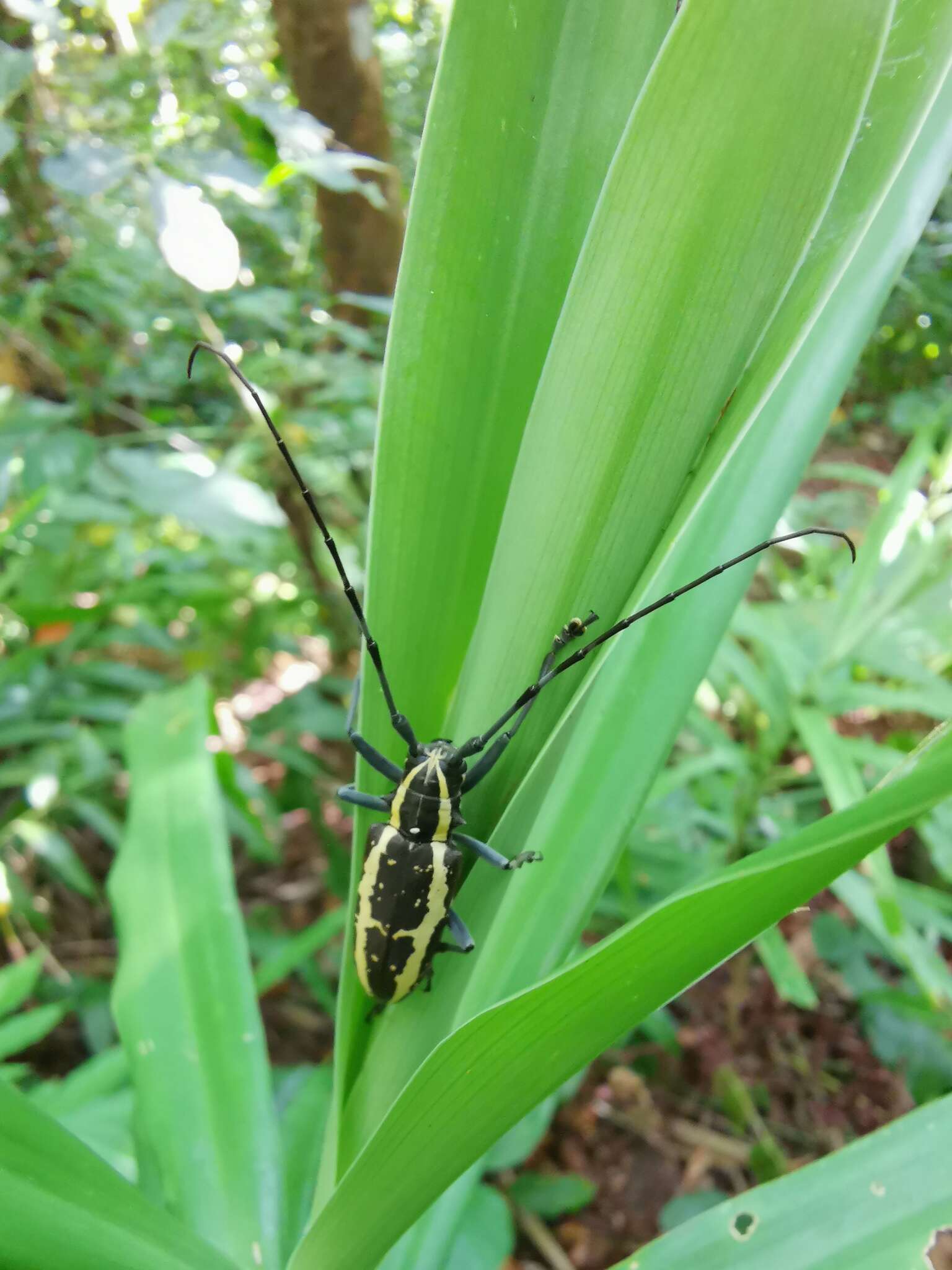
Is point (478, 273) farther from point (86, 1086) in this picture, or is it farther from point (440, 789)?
point (86, 1086)

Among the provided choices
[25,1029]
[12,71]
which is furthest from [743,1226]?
[12,71]

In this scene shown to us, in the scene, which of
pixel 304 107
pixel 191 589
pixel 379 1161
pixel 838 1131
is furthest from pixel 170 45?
pixel 838 1131

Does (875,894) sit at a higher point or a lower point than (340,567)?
lower

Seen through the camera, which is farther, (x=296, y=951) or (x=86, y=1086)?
(x=296, y=951)

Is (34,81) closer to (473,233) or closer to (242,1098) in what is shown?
(473,233)

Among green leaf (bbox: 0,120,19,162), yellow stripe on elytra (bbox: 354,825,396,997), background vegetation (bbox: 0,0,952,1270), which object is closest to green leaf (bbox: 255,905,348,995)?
background vegetation (bbox: 0,0,952,1270)

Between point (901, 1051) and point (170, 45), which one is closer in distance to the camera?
point (170, 45)
